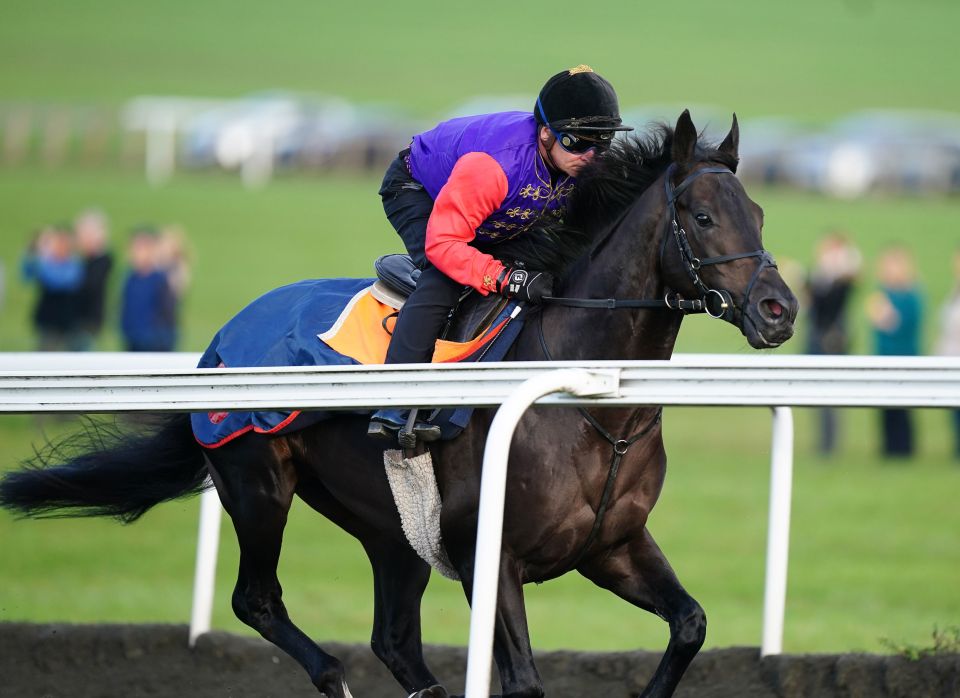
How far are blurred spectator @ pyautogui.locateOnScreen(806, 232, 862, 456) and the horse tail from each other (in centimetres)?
843

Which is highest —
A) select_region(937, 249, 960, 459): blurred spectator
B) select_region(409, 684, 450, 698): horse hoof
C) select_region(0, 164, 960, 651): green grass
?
select_region(409, 684, 450, 698): horse hoof

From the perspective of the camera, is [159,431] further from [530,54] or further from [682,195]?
[530,54]

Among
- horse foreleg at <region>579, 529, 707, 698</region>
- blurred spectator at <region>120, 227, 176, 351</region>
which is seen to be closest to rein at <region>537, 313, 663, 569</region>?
horse foreleg at <region>579, 529, 707, 698</region>

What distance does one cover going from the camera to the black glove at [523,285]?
409 cm

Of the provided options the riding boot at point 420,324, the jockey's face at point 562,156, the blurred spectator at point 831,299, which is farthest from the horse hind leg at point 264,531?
the blurred spectator at point 831,299

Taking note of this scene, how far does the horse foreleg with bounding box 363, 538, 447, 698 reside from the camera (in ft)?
15.5

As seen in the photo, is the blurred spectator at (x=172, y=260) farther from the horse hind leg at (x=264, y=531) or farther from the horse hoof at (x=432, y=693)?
the horse hoof at (x=432, y=693)

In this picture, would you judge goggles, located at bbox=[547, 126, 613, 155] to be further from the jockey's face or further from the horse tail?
the horse tail

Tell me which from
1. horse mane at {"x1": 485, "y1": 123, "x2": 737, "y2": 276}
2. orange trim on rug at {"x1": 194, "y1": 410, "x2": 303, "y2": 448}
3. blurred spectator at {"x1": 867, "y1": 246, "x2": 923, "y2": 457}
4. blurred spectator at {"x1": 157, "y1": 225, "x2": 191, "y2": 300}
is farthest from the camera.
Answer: blurred spectator at {"x1": 157, "y1": 225, "x2": 191, "y2": 300}

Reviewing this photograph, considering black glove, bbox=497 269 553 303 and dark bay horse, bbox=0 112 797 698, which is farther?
black glove, bbox=497 269 553 303

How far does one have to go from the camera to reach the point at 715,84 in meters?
52.2

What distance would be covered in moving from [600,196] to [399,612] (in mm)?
1613

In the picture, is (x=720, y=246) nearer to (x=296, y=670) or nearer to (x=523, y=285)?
(x=523, y=285)

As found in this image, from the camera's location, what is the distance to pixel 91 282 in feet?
45.4
